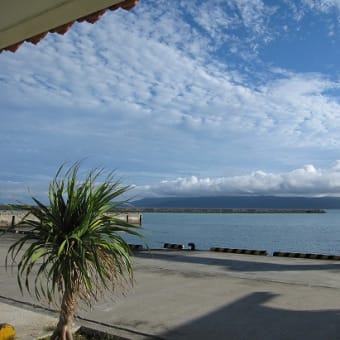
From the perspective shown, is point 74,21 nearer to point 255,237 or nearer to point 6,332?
point 6,332

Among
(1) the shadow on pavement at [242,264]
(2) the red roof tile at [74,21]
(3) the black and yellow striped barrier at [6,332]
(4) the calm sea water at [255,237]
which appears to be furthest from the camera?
(4) the calm sea water at [255,237]

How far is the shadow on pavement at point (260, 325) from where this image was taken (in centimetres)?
583

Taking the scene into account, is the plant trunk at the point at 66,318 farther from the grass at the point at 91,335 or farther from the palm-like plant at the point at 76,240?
the grass at the point at 91,335

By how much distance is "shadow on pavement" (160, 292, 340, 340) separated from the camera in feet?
19.1

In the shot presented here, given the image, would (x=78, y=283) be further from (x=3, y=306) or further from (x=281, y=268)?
(x=281, y=268)

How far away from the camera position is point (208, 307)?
7.42 metres

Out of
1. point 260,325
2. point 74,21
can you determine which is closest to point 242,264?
point 260,325

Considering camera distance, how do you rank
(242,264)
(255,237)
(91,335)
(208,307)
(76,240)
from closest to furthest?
(76,240) → (91,335) → (208,307) → (242,264) → (255,237)

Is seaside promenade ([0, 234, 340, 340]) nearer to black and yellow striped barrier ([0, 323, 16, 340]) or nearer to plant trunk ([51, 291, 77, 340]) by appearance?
black and yellow striped barrier ([0, 323, 16, 340])

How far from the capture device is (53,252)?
169 inches

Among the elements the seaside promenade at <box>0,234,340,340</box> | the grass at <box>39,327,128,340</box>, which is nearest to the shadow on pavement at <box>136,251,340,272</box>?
the seaside promenade at <box>0,234,340,340</box>

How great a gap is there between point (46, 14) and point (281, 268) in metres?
10.9

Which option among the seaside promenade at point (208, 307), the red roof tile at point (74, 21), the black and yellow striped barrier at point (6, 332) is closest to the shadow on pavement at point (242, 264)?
the seaside promenade at point (208, 307)

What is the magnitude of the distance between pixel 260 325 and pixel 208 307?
4.36 feet
